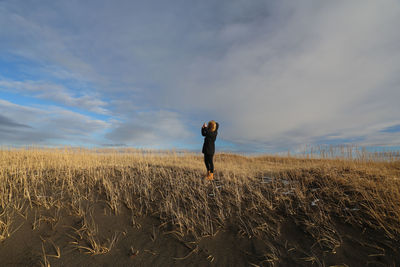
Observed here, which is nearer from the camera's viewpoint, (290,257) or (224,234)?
(290,257)

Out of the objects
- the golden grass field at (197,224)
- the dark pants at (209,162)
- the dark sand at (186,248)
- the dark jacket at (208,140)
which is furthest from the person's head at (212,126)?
the dark sand at (186,248)

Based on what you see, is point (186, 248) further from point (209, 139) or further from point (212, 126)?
point (212, 126)

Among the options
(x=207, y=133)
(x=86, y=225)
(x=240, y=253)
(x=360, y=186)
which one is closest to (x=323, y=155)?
(x=360, y=186)

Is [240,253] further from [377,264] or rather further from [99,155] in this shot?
[99,155]

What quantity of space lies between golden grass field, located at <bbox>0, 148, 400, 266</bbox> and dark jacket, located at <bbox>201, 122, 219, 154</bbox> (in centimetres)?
190

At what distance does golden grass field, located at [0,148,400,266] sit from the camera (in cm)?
376

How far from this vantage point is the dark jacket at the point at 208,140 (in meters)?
8.27

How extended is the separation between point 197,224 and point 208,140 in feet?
13.5

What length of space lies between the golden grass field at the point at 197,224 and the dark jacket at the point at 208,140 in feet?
6.22

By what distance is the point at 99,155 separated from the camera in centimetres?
1351

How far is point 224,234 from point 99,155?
456 inches

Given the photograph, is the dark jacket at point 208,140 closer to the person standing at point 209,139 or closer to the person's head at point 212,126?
the person standing at point 209,139

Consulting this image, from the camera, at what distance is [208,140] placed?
8336 mm

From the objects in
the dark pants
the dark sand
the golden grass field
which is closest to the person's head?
the dark pants
